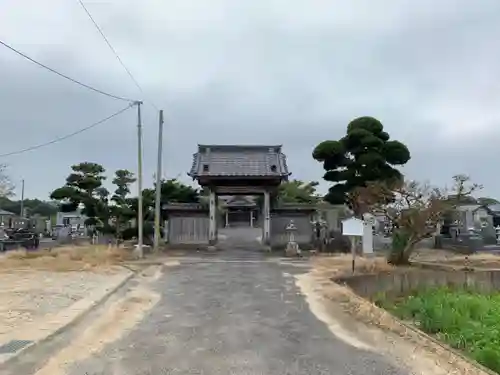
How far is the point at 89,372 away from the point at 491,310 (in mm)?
7324

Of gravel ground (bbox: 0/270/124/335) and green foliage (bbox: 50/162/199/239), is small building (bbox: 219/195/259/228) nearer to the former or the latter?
green foliage (bbox: 50/162/199/239)

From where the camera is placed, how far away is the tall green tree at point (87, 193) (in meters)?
31.2

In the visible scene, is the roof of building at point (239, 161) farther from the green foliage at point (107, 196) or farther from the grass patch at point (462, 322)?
the grass patch at point (462, 322)

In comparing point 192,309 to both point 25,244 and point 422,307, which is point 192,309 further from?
point 25,244

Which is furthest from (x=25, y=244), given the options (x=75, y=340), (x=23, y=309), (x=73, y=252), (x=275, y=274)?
(x=75, y=340)

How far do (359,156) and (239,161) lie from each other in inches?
256

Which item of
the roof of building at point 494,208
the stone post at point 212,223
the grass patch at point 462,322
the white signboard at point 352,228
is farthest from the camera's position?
the roof of building at point 494,208

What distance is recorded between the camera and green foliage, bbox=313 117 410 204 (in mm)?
28781

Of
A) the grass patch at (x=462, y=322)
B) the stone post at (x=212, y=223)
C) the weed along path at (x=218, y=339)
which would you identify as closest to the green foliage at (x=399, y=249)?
the grass patch at (x=462, y=322)

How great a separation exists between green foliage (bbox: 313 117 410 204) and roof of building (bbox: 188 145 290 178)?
10.0 feet

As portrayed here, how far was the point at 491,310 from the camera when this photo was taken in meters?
9.91

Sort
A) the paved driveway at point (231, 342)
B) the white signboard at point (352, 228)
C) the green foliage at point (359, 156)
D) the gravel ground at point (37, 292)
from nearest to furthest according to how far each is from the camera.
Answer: the paved driveway at point (231, 342), the gravel ground at point (37, 292), the white signboard at point (352, 228), the green foliage at point (359, 156)

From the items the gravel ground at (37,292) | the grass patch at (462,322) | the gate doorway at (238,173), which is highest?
the gate doorway at (238,173)

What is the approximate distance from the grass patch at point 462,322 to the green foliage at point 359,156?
1730 centimetres
